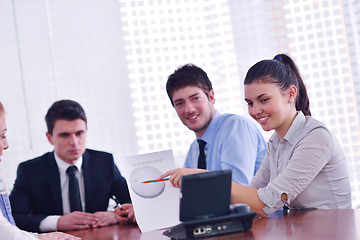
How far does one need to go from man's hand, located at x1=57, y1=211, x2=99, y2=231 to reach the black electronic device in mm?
1247

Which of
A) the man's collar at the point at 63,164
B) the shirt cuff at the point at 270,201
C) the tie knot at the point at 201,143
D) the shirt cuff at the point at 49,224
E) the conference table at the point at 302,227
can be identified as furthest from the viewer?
the man's collar at the point at 63,164

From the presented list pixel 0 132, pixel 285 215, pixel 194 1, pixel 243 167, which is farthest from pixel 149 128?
pixel 285 215

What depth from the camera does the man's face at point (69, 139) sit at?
10.1 feet

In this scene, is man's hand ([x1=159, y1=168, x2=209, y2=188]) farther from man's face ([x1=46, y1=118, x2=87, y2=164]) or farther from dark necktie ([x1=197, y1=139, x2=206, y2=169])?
man's face ([x1=46, y1=118, x2=87, y2=164])

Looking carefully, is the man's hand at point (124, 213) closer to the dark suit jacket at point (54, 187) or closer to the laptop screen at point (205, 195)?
the dark suit jacket at point (54, 187)

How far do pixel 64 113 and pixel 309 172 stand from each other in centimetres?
188

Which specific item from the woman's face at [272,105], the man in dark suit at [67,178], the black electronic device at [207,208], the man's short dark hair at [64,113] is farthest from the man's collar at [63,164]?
the black electronic device at [207,208]

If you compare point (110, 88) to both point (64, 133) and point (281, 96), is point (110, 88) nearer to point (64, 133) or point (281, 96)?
point (64, 133)

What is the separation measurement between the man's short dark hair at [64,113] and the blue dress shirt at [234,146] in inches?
34.7

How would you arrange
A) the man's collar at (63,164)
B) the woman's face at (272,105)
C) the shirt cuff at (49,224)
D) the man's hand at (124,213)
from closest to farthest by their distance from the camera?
the woman's face at (272,105), the man's hand at (124,213), the shirt cuff at (49,224), the man's collar at (63,164)

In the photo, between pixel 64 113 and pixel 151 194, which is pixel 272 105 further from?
pixel 64 113

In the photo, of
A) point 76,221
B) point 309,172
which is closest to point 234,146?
point 309,172

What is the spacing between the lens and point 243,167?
254 centimetres

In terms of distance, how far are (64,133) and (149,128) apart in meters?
1.38
